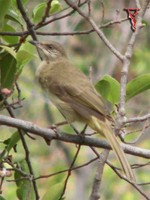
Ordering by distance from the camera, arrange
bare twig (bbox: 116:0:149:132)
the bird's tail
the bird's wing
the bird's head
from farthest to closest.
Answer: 1. the bird's head
2. the bird's wing
3. the bird's tail
4. bare twig (bbox: 116:0:149:132)

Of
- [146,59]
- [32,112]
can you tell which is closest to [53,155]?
[32,112]

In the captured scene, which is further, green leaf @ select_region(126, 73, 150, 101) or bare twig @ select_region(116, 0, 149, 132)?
green leaf @ select_region(126, 73, 150, 101)

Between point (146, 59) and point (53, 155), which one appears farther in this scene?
point (53, 155)

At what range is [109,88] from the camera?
318cm

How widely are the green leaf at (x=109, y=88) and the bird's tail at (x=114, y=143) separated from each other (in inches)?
5.0

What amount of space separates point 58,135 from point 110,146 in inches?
9.3

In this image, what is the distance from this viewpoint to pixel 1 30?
3107mm

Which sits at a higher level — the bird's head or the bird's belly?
the bird's head

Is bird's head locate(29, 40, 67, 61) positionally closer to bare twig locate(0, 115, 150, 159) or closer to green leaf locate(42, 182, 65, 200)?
bare twig locate(0, 115, 150, 159)

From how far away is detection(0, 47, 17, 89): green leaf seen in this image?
3.08 m

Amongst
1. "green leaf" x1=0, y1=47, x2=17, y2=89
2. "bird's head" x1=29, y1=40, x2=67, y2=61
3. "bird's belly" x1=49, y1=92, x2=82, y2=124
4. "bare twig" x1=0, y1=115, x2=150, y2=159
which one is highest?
"bird's head" x1=29, y1=40, x2=67, y2=61

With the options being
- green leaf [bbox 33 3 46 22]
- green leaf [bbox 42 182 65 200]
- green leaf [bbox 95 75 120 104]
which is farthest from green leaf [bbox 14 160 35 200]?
green leaf [bbox 33 3 46 22]

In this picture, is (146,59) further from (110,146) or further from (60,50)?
(110,146)

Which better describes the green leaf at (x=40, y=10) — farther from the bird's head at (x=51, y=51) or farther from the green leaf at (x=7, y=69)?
the bird's head at (x=51, y=51)
